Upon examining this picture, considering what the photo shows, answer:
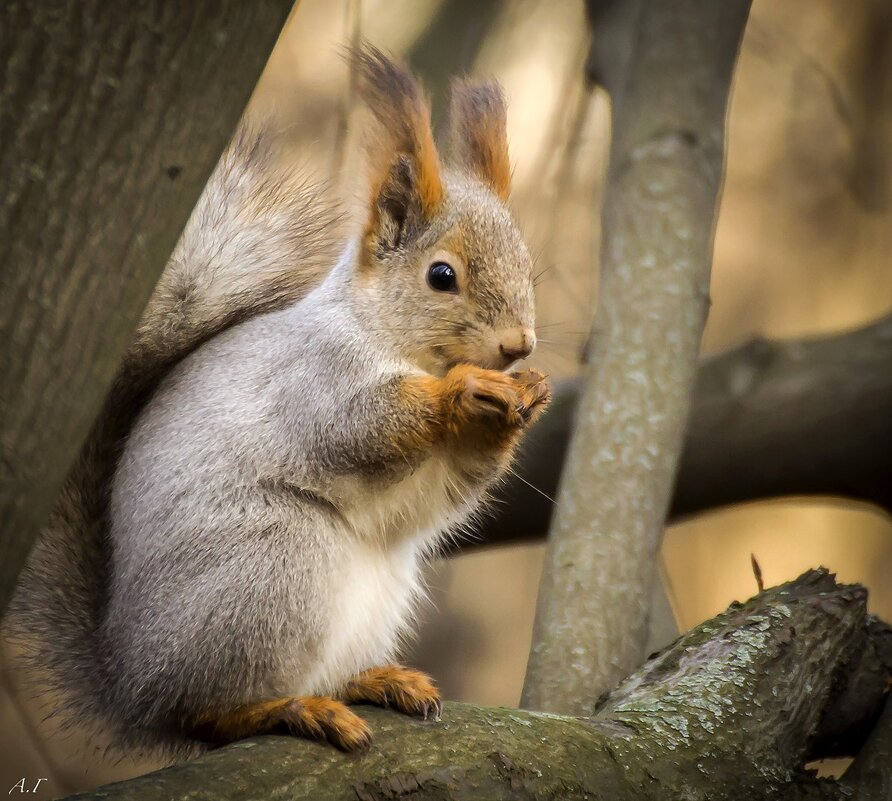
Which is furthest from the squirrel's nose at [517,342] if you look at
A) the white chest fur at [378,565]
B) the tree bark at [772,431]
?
the tree bark at [772,431]

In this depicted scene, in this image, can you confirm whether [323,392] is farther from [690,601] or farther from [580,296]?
[690,601]

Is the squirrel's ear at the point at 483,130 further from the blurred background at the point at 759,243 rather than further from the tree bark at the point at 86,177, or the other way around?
the blurred background at the point at 759,243

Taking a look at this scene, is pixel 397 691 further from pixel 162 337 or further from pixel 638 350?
pixel 638 350

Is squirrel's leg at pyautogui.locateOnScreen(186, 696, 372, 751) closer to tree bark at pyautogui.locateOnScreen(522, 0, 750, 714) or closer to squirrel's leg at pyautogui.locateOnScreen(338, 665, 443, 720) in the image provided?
squirrel's leg at pyautogui.locateOnScreen(338, 665, 443, 720)

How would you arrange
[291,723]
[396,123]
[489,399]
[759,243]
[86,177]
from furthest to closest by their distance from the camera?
[759,243] → [396,123] → [489,399] → [291,723] → [86,177]

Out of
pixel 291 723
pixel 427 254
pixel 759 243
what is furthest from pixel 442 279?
pixel 759 243

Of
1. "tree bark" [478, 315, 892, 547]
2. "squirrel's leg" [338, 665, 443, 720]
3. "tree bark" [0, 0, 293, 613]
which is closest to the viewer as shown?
"tree bark" [0, 0, 293, 613]

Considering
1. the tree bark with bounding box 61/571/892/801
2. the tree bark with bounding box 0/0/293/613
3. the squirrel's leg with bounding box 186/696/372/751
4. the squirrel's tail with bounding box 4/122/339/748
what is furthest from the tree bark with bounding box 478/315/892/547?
the tree bark with bounding box 0/0/293/613
